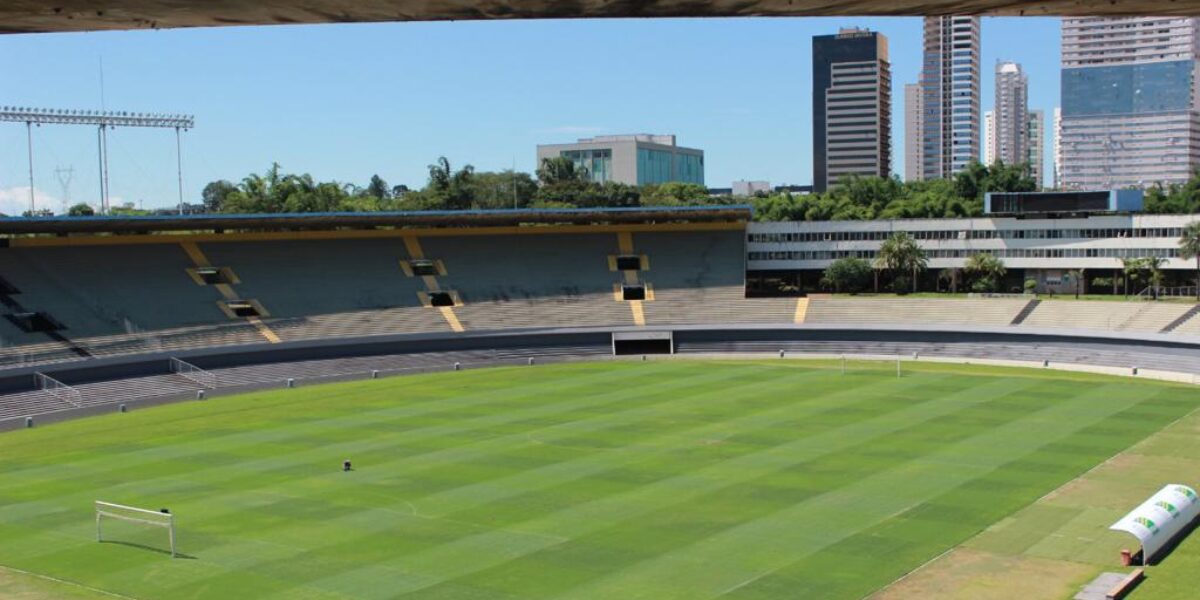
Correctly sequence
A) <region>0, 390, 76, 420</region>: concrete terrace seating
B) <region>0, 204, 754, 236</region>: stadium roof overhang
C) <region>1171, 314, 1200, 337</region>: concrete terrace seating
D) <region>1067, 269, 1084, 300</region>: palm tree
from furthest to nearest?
<region>1067, 269, 1084, 300</region>: palm tree, <region>0, 204, 754, 236</region>: stadium roof overhang, <region>1171, 314, 1200, 337</region>: concrete terrace seating, <region>0, 390, 76, 420</region>: concrete terrace seating

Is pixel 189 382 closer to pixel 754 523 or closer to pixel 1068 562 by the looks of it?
pixel 754 523

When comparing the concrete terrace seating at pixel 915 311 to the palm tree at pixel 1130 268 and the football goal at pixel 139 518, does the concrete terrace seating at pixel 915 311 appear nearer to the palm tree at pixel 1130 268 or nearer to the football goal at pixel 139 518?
the palm tree at pixel 1130 268

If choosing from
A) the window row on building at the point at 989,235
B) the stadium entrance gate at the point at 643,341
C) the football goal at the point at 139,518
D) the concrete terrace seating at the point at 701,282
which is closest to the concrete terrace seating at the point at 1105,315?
the window row on building at the point at 989,235

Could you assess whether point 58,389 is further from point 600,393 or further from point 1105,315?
point 1105,315

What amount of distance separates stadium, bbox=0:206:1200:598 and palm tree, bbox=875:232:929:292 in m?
5.94

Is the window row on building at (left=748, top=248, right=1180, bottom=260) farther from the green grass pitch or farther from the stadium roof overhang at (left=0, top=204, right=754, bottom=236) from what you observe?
the green grass pitch

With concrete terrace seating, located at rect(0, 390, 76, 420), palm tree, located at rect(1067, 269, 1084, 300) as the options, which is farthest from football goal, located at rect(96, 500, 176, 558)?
palm tree, located at rect(1067, 269, 1084, 300)

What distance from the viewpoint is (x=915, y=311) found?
236ft

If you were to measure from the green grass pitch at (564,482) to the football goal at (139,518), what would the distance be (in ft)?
1.11

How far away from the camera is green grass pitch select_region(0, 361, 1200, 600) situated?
23719mm

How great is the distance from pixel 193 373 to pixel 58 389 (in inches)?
280

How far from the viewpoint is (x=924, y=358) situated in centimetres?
6231

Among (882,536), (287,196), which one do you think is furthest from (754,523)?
(287,196)

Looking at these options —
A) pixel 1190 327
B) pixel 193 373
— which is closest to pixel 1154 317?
pixel 1190 327
